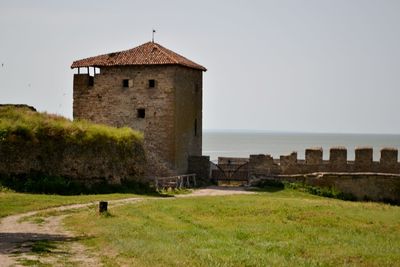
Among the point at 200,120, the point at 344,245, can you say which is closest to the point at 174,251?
the point at 344,245

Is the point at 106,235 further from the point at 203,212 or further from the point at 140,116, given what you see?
the point at 140,116

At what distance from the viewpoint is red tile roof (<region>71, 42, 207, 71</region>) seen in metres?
35.6

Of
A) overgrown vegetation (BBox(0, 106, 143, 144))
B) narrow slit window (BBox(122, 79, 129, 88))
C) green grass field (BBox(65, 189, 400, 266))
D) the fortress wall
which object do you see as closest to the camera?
green grass field (BBox(65, 189, 400, 266))

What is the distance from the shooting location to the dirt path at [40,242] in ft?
43.1

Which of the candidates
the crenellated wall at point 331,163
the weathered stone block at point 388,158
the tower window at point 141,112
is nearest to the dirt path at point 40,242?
the tower window at point 141,112

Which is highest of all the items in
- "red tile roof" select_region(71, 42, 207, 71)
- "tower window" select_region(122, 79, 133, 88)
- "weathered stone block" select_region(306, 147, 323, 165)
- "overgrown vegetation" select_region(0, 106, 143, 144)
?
"red tile roof" select_region(71, 42, 207, 71)

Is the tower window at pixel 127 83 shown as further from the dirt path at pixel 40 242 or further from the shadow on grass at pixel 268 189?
the dirt path at pixel 40 242

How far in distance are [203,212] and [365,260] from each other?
8.77m

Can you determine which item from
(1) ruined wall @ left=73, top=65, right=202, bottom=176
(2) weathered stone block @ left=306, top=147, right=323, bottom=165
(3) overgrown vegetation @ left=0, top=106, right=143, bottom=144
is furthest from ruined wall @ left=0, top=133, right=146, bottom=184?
(2) weathered stone block @ left=306, top=147, right=323, bottom=165

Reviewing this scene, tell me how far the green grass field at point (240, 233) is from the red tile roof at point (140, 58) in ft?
39.8

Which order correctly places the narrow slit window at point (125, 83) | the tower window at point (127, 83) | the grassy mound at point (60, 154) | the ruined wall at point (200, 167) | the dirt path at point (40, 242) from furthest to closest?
the ruined wall at point (200, 167) < the narrow slit window at point (125, 83) < the tower window at point (127, 83) < the grassy mound at point (60, 154) < the dirt path at point (40, 242)

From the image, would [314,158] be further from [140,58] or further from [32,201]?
[32,201]

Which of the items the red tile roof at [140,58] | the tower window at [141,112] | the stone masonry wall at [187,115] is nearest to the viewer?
the red tile roof at [140,58]

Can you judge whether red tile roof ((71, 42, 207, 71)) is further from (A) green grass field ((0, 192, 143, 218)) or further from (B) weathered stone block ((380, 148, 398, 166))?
(B) weathered stone block ((380, 148, 398, 166))
